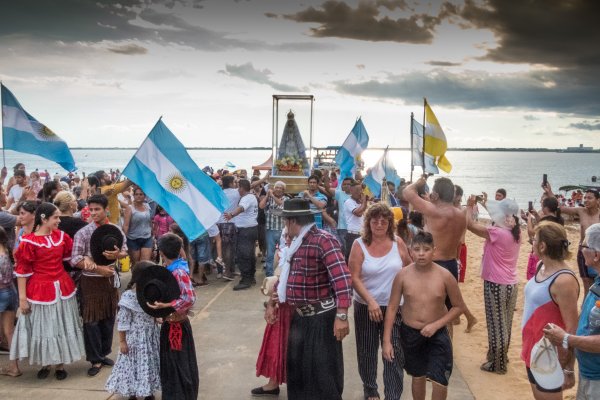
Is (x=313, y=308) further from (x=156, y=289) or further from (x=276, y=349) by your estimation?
(x=156, y=289)

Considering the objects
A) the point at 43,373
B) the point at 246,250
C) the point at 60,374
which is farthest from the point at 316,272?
the point at 246,250

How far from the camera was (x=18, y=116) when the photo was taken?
25.9 feet

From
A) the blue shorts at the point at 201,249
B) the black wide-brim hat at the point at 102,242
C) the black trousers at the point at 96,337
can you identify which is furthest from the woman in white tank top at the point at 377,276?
the blue shorts at the point at 201,249

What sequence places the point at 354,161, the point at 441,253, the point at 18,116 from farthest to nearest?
the point at 354,161, the point at 18,116, the point at 441,253

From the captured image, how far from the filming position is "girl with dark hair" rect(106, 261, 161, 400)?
4211 millimetres

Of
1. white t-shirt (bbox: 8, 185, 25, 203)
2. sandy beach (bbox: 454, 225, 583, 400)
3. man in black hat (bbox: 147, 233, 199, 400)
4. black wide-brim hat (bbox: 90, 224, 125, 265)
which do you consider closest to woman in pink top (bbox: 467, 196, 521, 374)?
sandy beach (bbox: 454, 225, 583, 400)

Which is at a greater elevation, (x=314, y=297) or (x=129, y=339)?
(x=314, y=297)

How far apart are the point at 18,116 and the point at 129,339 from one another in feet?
18.2

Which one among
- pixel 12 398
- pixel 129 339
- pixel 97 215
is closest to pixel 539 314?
pixel 129 339

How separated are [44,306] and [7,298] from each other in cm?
57

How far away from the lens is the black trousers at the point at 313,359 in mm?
3760

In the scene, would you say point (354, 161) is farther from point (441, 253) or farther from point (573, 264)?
point (441, 253)

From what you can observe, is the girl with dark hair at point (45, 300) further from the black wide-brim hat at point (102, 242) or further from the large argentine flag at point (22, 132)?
the large argentine flag at point (22, 132)

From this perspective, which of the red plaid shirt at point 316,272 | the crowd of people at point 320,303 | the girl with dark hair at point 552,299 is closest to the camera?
the girl with dark hair at point 552,299
